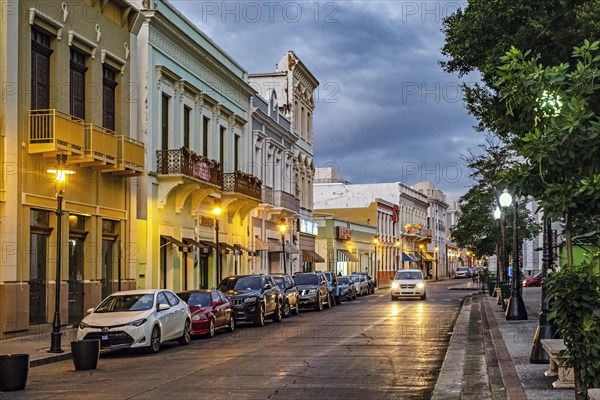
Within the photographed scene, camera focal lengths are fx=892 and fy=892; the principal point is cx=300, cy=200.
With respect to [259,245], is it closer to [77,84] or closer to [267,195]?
[267,195]

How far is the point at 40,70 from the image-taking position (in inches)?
1032

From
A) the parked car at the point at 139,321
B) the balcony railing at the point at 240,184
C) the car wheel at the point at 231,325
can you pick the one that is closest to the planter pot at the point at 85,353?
the parked car at the point at 139,321

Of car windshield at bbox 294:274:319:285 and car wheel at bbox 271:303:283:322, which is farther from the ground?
car windshield at bbox 294:274:319:285

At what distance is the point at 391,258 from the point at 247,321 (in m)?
71.3

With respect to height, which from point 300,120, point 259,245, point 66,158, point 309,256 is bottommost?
point 309,256

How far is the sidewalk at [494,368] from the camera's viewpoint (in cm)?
1270

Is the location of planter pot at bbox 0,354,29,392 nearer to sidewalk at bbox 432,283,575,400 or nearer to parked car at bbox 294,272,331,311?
sidewalk at bbox 432,283,575,400

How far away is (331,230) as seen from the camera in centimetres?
7538

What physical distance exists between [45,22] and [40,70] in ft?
4.61

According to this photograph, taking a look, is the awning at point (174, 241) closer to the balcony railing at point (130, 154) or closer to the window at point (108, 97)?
the balcony railing at point (130, 154)

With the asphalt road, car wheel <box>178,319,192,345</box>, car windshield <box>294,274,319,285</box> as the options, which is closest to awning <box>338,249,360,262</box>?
car windshield <box>294,274,319,285</box>

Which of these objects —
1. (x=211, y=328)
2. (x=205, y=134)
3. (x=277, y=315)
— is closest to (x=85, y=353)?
(x=211, y=328)

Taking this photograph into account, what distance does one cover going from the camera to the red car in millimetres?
24984

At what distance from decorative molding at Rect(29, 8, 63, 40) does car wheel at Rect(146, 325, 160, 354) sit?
9959 mm
